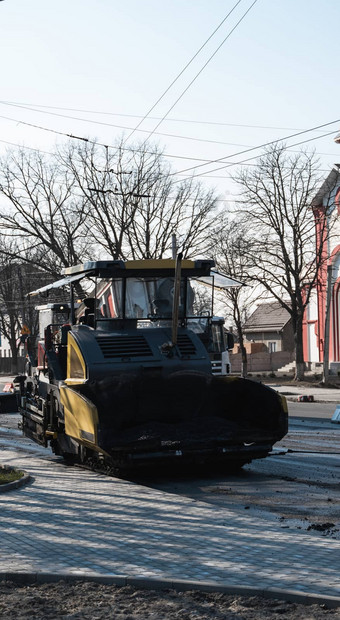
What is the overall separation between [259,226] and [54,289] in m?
32.5

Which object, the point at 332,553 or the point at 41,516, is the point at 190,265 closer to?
the point at 41,516

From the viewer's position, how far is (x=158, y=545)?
770 cm

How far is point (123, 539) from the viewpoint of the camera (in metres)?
8.02

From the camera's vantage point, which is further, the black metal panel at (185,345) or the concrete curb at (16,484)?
the black metal panel at (185,345)

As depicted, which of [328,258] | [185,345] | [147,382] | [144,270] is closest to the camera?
[147,382]

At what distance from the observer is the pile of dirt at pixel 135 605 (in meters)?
5.63

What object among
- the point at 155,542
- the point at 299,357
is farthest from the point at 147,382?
the point at 299,357

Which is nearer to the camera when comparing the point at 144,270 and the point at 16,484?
the point at 16,484

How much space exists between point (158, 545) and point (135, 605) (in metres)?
1.80

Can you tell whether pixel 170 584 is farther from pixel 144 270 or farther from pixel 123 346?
pixel 144 270

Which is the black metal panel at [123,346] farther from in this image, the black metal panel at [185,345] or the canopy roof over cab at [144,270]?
the canopy roof over cab at [144,270]

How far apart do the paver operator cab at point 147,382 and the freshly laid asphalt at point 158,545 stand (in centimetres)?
97

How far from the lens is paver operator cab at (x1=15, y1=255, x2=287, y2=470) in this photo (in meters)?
11.8

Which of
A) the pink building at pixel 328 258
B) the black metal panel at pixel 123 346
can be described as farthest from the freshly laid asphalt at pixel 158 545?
the pink building at pixel 328 258
